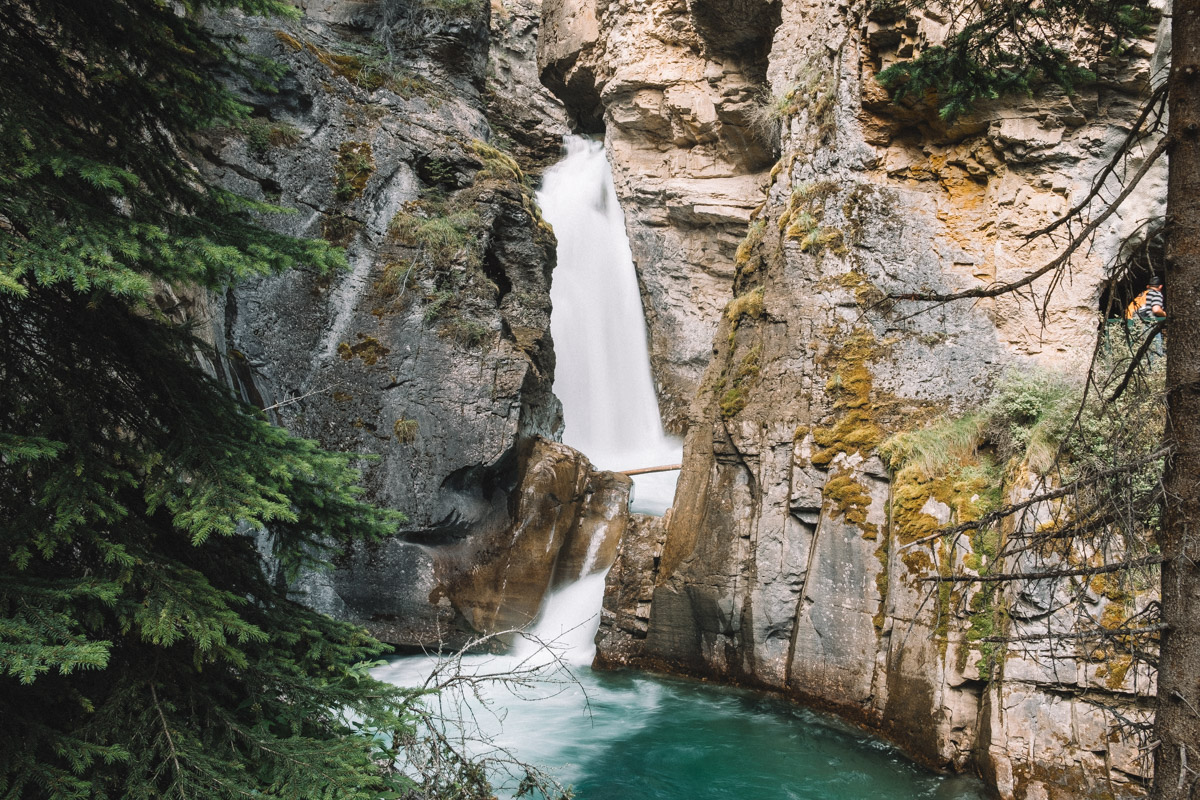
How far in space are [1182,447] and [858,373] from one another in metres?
5.61

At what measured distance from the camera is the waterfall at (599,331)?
16297 millimetres

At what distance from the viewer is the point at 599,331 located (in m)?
17.6

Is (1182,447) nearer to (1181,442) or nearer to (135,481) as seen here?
(1181,442)

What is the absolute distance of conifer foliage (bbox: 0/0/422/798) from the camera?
3.02 meters

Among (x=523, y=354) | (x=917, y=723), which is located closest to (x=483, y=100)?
(x=523, y=354)

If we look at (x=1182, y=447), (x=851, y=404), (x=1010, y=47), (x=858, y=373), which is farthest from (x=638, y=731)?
(x=1010, y=47)

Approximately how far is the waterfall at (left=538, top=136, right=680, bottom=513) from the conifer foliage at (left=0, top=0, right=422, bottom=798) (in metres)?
11.5

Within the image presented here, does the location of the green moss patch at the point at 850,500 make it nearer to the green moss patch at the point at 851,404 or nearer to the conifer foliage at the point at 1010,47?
the green moss patch at the point at 851,404

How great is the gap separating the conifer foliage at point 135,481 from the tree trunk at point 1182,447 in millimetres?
3133

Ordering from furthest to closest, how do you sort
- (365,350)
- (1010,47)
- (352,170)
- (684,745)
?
(352,170) → (365,350) → (684,745) → (1010,47)

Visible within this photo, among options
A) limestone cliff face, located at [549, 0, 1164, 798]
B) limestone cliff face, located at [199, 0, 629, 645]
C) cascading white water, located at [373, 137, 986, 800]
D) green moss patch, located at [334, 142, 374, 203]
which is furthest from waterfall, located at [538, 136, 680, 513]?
green moss patch, located at [334, 142, 374, 203]

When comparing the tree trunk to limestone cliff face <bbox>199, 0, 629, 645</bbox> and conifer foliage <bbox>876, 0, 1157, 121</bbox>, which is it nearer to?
conifer foliage <bbox>876, 0, 1157, 121</bbox>

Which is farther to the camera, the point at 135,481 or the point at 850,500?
the point at 850,500

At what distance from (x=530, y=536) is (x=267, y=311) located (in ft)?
16.3
